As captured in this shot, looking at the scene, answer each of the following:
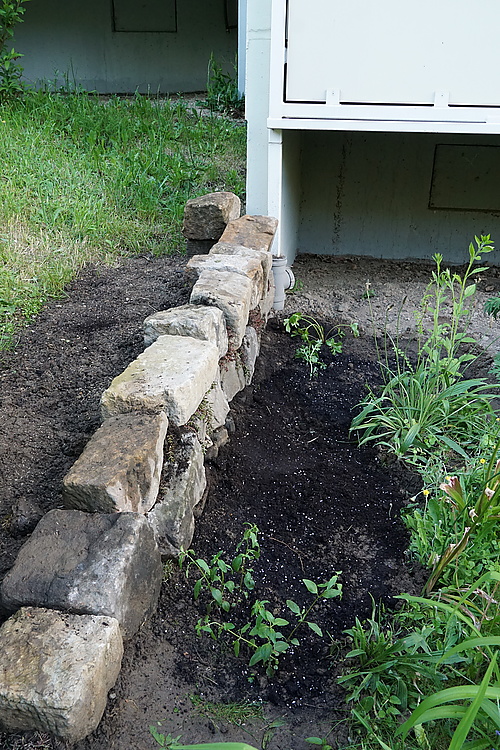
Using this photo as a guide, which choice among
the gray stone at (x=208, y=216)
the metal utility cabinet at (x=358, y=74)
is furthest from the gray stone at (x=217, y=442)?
the metal utility cabinet at (x=358, y=74)

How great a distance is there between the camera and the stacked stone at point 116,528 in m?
1.67

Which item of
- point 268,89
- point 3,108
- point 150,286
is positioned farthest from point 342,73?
point 3,108

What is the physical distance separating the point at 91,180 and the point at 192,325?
324 cm

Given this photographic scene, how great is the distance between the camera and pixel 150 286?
13.9ft

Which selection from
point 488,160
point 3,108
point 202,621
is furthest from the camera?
point 3,108

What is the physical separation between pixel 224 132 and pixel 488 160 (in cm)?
267

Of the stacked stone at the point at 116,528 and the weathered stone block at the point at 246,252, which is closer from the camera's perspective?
the stacked stone at the point at 116,528

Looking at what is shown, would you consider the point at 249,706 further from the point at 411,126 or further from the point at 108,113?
the point at 108,113

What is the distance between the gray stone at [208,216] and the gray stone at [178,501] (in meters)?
2.27

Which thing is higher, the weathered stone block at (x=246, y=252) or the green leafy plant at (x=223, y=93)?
the green leafy plant at (x=223, y=93)

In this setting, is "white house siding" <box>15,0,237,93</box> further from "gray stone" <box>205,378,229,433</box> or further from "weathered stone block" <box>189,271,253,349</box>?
"gray stone" <box>205,378,229,433</box>

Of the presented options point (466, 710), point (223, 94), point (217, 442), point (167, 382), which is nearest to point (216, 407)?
point (217, 442)

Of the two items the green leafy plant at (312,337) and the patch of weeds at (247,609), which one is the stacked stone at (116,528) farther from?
the green leafy plant at (312,337)

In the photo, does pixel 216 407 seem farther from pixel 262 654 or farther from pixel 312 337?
pixel 312 337
